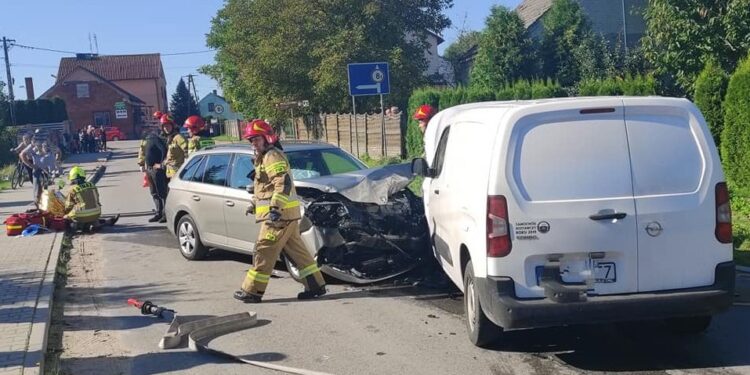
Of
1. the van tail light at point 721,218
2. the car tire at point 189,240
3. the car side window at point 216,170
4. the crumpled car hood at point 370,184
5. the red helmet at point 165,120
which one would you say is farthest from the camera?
the red helmet at point 165,120

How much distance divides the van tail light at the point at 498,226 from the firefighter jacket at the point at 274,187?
107 inches

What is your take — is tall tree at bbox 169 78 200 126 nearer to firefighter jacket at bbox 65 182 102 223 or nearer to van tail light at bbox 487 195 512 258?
firefighter jacket at bbox 65 182 102 223

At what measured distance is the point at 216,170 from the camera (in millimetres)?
10016

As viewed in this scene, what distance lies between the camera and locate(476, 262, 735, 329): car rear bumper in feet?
17.4

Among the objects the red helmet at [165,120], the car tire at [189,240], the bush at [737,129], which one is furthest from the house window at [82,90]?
the bush at [737,129]

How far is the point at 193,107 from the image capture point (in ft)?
294

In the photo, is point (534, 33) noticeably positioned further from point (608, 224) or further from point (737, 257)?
point (608, 224)

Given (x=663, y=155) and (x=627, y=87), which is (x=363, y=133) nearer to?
(x=627, y=87)

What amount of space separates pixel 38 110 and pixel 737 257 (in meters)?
62.4

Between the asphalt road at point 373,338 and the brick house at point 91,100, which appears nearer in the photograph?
the asphalt road at point 373,338

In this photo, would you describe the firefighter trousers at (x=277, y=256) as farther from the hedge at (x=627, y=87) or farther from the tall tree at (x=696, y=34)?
the tall tree at (x=696, y=34)

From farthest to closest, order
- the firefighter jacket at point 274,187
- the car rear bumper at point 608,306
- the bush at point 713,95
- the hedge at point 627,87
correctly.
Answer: the hedge at point 627,87
the bush at point 713,95
the firefighter jacket at point 274,187
the car rear bumper at point 608,306

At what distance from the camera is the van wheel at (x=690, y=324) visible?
608cm

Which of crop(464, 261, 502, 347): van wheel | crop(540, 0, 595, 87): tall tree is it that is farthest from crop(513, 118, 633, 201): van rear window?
crop(540, 0, 595, 87): tall tree
